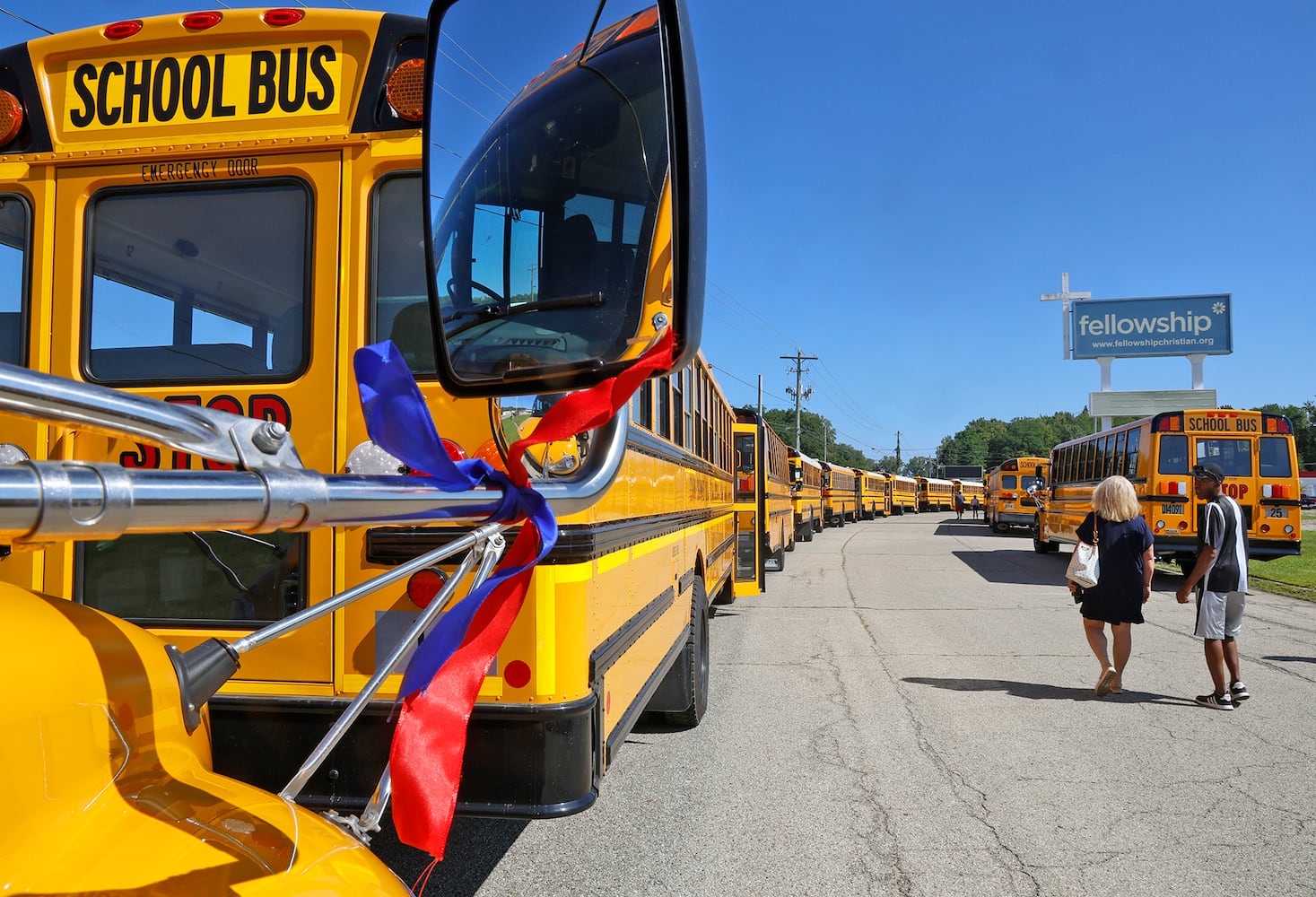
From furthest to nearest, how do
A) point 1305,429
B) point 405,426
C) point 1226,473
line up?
point 1305,429, point 1226,473, point 405,426

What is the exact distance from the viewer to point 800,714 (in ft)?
20.9

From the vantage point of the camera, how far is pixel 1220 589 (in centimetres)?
654

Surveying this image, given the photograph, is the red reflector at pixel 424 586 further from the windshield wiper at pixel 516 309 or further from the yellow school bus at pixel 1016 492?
the yellow school bus at pixel 1016 492

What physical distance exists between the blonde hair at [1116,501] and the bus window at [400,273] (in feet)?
18.3

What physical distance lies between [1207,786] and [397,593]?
439cm

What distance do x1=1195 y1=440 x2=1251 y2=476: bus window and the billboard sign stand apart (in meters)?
27.5

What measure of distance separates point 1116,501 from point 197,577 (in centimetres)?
623

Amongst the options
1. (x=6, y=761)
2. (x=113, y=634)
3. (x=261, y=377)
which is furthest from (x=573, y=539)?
(x=6, y=761)

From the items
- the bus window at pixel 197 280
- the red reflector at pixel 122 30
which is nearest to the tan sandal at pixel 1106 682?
the bus window at pixel 197 280

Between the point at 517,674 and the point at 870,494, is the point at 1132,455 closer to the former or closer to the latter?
the point at 517,674

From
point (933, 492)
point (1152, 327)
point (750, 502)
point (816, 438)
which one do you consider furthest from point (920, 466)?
point (750, 502)

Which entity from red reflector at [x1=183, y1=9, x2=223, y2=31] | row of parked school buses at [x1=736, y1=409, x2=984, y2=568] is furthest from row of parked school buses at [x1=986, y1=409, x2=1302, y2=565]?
red reflector at [x1=183, y1=9, x2=223, y2=31]

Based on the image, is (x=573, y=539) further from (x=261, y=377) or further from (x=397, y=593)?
(x=261, y=377)

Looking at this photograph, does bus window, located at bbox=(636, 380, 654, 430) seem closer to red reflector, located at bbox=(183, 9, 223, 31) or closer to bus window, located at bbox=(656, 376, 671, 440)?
bus window, located at bbox=(656, 376, 671, 440)
